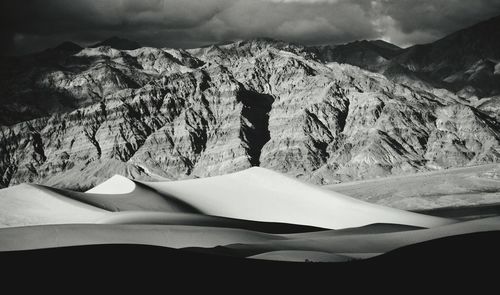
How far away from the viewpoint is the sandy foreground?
27109 mm

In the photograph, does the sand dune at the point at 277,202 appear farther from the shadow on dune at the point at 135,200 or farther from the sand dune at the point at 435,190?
the sand dune at the point at 435,190

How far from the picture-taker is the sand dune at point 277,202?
48.9 meters

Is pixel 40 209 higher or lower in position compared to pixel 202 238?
higher

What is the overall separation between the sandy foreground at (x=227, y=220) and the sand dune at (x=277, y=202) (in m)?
0.08

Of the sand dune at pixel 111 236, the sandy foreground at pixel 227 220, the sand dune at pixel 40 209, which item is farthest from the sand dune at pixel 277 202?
the sand dune at pixel 111 236

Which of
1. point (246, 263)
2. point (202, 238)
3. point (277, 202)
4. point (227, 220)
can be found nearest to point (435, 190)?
point (277, 202)

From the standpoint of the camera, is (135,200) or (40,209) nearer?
(40,209)

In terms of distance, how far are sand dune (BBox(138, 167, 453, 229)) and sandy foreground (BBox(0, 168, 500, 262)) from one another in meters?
0.08

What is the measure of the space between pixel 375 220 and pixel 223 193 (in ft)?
45.7

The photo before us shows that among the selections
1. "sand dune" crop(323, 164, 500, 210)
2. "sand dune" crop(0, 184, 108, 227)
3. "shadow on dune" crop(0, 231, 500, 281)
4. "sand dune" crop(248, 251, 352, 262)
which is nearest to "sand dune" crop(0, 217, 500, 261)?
"sand dune" crop(248, 251, 352, 262)

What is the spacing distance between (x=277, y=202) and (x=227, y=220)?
10.9 m

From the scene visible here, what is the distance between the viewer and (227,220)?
1674 inches

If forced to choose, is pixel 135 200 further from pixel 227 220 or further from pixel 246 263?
pixel 246 263

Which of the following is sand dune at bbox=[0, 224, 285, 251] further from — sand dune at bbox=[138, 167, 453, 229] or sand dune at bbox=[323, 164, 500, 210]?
sand dune at bbox=[323, 164, 500, 210]
